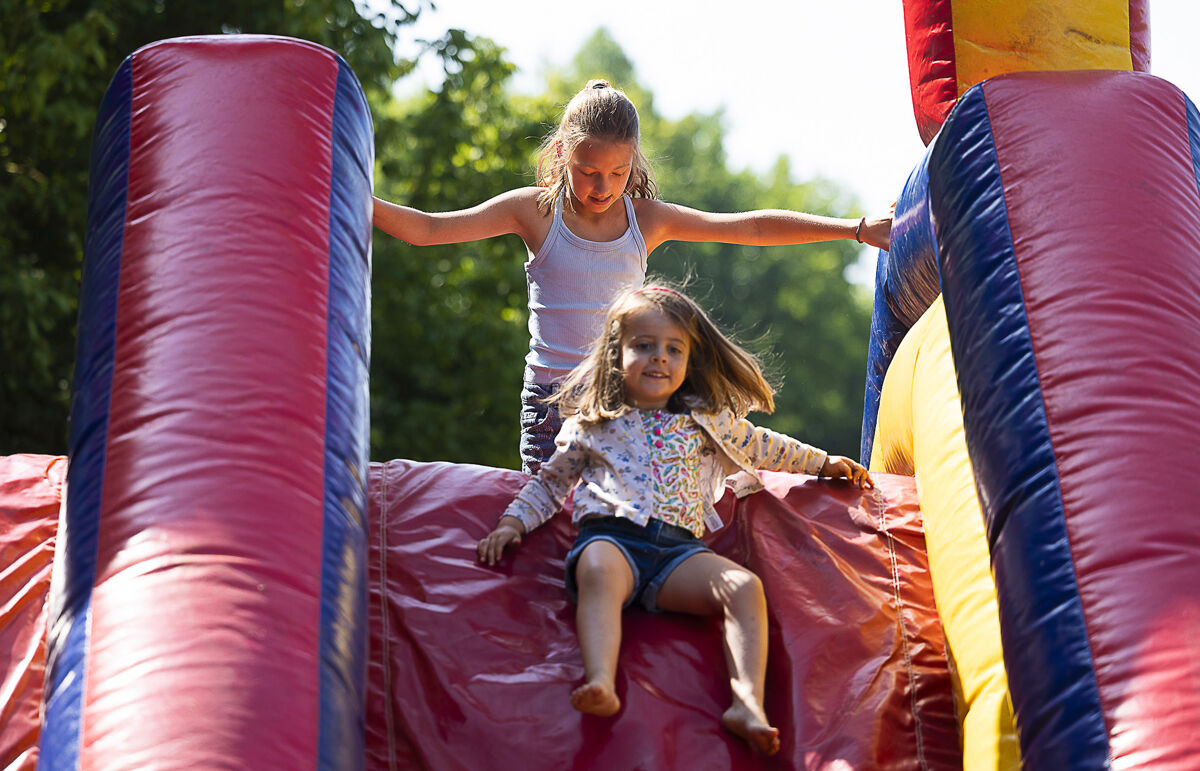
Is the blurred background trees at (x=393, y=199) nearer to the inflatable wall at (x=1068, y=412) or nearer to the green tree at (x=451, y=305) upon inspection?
the green tree at (x=451, y=305)

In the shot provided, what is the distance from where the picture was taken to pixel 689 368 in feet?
10.1

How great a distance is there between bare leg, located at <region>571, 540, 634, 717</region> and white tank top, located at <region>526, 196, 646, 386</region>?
98cm

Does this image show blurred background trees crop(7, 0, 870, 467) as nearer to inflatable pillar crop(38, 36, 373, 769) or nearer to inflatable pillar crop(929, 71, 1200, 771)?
inflatable pillar crop(38, 36, 373, 769)

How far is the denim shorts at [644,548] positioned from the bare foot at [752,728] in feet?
1.14

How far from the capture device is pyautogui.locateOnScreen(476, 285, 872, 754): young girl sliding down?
2605 mm

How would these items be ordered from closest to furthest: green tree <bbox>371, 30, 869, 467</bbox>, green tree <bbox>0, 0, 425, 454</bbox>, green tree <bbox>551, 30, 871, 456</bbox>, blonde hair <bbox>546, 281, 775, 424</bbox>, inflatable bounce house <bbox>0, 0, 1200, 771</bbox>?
inflatable bounce house <bbox>0, 0, 1200, 771</bbox> → blonde hair <bbox>546, 281, 775, 424</bbox> → green tree <bbox>0, 0, 425, 454</bbox> → green tree <bbox>371, 30, 869, 467</bbox> → green tree <bbox>551, 30, 871, 456</bbox>

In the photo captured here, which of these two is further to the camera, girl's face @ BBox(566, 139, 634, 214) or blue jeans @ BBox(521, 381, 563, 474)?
blue jeans @ BBox(521, 381, 563, 474)

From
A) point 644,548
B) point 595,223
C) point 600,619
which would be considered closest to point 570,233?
point 595,223

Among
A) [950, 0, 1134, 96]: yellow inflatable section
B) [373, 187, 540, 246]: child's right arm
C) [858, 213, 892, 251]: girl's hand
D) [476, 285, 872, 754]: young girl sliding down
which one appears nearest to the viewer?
[476, 285, 872, 754]: young girl sliding down

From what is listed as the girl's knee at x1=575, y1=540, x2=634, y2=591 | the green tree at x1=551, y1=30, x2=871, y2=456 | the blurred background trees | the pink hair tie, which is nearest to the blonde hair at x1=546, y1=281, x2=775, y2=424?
the pink hair tie

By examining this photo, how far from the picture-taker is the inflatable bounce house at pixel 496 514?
2059 mm

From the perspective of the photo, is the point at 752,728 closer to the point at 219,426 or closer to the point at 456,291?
the point at 219,426

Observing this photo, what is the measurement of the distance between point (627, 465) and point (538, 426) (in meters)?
0.76

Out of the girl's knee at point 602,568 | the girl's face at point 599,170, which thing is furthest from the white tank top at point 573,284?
the girl's knee at point 602,568
